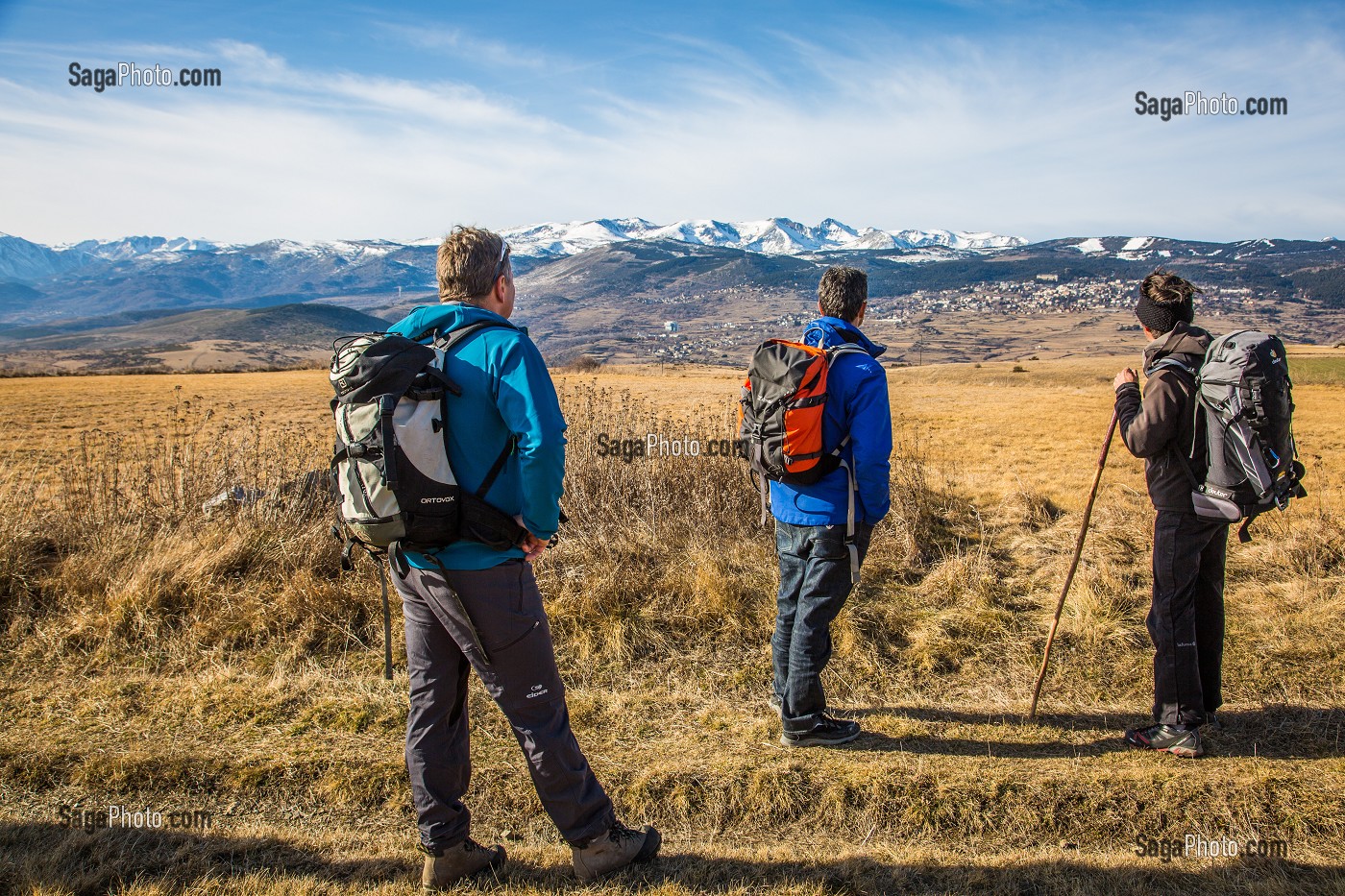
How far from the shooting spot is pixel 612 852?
9.59ft

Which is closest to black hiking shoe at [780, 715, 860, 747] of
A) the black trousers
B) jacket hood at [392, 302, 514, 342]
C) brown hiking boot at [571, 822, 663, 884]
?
brown hiking boot at [571, 822, 663, 884]

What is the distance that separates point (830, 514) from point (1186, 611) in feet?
6.40

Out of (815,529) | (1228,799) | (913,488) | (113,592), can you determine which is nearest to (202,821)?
(113,592)

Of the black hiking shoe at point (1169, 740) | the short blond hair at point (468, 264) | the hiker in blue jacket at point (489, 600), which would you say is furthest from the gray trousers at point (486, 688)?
the black hiking shoe at point (1169, 740)

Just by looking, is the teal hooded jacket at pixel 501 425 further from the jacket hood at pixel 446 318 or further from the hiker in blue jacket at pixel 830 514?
the hiker in blue jacket at pixel 830 514

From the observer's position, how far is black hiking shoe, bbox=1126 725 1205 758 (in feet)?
Answer: 12.4

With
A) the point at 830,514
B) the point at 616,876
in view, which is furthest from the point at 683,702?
the point at 830,514

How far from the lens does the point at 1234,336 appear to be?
3.52 meters

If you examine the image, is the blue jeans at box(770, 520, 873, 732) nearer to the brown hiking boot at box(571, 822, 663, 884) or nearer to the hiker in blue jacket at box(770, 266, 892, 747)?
the hiker in blue jacket at box(770, 266, 892, 747)

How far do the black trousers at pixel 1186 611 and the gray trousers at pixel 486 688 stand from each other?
301cm

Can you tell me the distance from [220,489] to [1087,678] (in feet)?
23.0

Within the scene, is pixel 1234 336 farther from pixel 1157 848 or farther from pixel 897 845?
pixel 897 845

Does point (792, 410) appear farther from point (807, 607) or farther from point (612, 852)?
point (612, 852)

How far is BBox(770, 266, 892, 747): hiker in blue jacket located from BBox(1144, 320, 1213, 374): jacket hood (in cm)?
138
